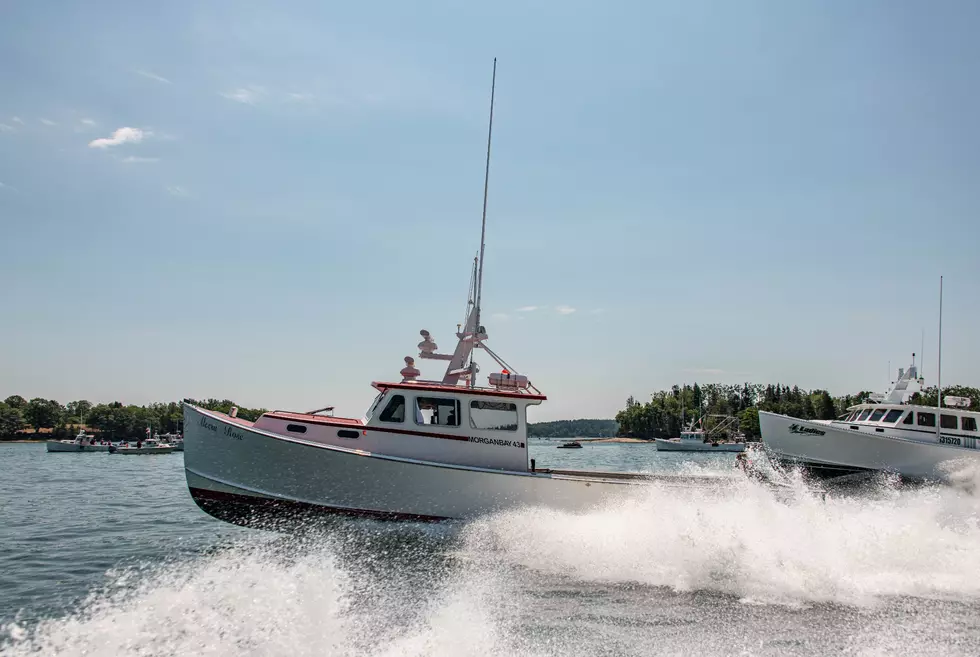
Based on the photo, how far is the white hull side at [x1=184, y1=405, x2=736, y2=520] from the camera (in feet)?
37.9

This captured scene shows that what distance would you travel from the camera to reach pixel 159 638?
6371 millimetres

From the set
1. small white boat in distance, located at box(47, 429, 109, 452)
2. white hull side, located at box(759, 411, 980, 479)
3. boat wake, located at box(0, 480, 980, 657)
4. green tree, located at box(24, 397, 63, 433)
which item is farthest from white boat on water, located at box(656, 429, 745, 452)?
green tree, located at box(24, 397, 63, 433)

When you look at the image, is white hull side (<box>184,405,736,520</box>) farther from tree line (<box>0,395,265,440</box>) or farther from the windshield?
tree line (<box>0,395,265,440</box>)

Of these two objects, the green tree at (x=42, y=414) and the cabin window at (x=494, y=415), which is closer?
the cabin window at (x=494, y=415)

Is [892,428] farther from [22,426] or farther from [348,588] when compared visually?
[22,426]

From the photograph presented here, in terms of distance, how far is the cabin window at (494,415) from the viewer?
1247 cm

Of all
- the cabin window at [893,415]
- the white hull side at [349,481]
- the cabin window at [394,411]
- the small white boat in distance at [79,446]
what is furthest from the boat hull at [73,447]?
the cabin window at [893,415]

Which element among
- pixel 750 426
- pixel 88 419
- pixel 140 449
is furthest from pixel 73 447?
pixel 750 426

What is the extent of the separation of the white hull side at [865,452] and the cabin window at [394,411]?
16.3m

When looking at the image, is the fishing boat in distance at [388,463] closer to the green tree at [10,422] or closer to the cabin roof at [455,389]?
the cabin roof at [455,389]

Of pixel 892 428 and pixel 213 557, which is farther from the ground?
pixel 892 428

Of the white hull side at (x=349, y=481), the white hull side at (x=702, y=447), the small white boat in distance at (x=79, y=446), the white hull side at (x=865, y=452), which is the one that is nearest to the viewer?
the white hull side at (x=349, y=481)

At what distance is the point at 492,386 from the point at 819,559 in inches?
260

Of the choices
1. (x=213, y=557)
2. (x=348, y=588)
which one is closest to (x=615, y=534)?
(x=348, y=588)
